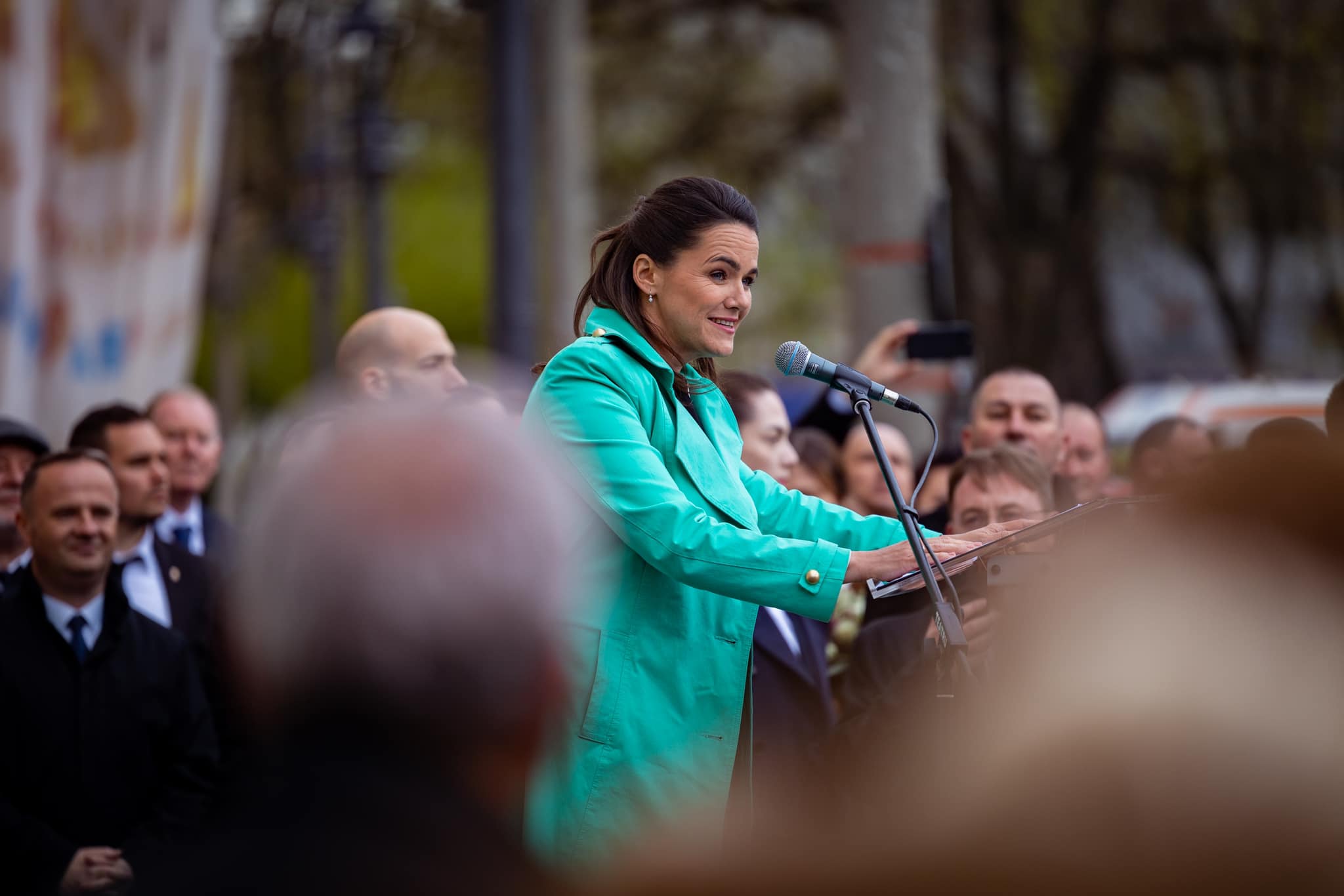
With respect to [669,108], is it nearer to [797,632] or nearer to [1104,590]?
[797,632]

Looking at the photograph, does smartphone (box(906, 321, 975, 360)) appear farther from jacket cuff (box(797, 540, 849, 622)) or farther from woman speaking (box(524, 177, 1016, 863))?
jacket cuff (box(797, 540, 849, 622))

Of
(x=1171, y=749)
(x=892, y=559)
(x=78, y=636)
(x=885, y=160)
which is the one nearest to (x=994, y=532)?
(x=892, y=559)

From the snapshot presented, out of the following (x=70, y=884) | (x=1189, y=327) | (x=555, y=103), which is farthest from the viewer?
(x=1189, y=327)

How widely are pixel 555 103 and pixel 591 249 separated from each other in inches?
438

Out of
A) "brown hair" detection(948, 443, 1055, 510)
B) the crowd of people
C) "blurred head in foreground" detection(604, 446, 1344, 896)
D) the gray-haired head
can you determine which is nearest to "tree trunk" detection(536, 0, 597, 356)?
the crowd of people

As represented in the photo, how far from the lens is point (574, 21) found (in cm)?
1484

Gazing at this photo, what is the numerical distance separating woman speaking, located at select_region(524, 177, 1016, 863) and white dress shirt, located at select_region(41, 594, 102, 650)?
2.07m

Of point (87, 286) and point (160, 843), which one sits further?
point (87, 286)

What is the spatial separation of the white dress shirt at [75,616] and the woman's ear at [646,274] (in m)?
2.17

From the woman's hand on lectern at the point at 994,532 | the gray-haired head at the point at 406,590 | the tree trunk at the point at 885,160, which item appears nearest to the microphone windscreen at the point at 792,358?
the woman's hand on lectern at the point at 994,532

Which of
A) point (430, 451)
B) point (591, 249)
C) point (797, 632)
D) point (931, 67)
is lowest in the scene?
point (797, 632)

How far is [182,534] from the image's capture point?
711 cm

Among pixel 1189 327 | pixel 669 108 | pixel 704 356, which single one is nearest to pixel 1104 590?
pixel 704 356

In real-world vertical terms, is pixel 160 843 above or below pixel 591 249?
below
